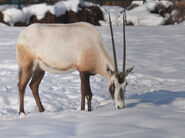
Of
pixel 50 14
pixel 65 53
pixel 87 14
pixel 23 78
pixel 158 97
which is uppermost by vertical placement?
pixel 65 53

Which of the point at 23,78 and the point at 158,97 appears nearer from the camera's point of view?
the point at 23,78

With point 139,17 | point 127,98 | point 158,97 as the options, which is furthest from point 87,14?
point 158,97

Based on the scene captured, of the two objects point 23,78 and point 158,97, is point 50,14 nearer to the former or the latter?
point 158,97

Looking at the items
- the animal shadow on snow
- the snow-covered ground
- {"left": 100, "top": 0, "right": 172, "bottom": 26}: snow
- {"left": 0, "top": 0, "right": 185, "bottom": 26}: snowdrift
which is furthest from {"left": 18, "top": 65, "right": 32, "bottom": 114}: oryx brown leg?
{"left": 100, "top": 0, "right": 172, "bottom": 26}: snow

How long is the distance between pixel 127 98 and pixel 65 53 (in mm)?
1506

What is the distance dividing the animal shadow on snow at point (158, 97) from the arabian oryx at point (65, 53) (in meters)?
0.69

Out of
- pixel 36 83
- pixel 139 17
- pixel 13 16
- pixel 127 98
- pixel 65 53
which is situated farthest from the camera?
pixel 139 17

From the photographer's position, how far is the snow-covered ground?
12.4 feet

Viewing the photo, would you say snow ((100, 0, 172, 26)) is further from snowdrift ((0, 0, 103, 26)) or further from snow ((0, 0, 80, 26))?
snow ((0, 0, 80, 26))

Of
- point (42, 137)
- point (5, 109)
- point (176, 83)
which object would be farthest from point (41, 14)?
point (42, 137)

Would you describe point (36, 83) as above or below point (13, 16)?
above

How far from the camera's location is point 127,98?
22.5 ft

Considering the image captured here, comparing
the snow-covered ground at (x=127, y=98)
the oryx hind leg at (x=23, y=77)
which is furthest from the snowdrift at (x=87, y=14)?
the oryx hind leg at (x=23, y=77)

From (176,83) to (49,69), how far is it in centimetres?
306
